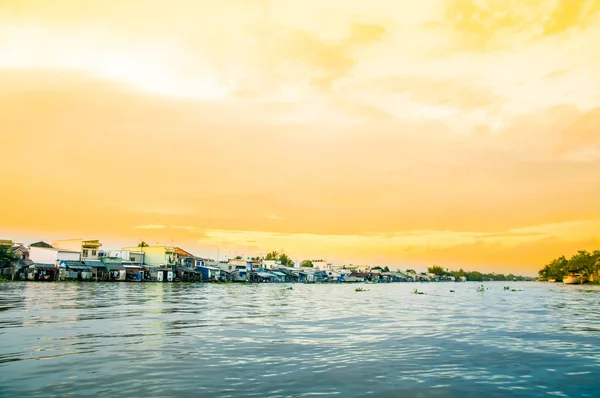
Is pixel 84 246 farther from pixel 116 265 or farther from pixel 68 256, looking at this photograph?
pixel 116 265

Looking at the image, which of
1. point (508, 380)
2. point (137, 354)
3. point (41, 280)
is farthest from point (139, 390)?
point (41, 280)

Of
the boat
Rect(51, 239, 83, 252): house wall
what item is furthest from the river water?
the boat

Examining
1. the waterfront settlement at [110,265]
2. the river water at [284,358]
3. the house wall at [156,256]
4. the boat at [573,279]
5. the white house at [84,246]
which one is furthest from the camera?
the boat at [573,279]

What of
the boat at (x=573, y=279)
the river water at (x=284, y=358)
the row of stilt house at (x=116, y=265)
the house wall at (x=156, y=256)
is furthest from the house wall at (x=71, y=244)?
the boat at (x=573, y=279)

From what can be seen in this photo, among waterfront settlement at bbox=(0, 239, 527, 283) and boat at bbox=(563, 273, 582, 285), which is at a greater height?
waterfront settlement at bbox=(0, 239, 527, 283)

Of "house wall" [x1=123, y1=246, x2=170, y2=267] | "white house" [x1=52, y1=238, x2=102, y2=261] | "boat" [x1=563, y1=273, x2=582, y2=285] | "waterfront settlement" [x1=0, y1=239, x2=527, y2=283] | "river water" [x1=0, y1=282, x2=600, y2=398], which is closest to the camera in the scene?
"river water" [x1=0, y1=282, x2=600, y2=398]

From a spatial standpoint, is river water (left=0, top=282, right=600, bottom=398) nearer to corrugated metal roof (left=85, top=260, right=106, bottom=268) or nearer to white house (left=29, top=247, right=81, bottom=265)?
white house (left=29, top=247, right=81, bottom=265)

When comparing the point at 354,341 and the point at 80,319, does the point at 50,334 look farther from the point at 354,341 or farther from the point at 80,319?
the point at 354,341

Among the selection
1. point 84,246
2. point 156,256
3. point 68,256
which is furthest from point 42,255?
point 156,256

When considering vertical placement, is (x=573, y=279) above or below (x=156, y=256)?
below

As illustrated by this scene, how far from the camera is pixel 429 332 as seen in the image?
22.7 metres

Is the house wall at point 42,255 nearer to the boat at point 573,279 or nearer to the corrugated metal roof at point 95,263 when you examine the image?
the corrugated metal roof at point 95,263

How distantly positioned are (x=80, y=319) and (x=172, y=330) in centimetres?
652

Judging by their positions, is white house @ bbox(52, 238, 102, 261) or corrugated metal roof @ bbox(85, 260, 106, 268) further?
white house @ bbox(52, 238, 102, 261)
